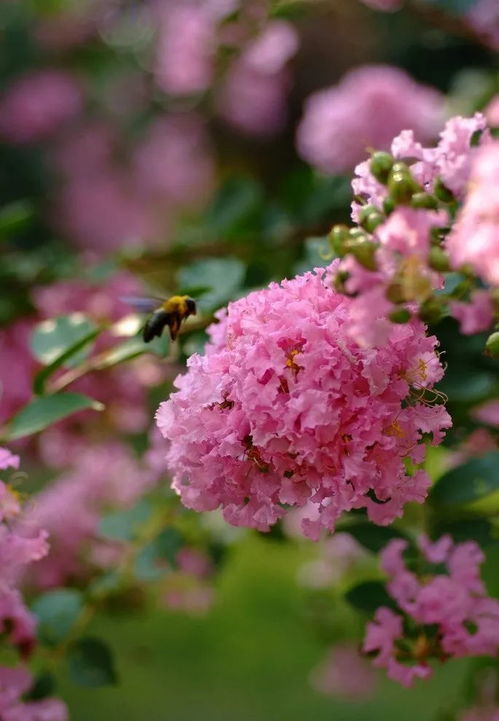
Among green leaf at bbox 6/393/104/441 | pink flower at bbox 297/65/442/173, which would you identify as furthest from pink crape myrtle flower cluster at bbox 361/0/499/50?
green leaf at bbox 6/393/104/441

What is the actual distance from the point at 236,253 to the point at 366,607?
22.9 inches

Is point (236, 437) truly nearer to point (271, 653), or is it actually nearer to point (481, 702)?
point (481, 702)

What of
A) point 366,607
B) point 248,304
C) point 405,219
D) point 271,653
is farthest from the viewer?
point 271,653

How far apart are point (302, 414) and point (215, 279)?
1.26ft

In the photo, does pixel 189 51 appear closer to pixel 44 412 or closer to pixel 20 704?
pixel 44 412

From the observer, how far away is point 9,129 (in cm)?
234

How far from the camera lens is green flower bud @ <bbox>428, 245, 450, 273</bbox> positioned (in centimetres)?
54

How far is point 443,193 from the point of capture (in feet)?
2.04

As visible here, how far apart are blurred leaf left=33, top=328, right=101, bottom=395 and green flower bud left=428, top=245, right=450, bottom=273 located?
1.39 ft

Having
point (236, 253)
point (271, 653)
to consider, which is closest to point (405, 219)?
point (236, 253)

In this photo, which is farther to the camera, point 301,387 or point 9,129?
point 9,129

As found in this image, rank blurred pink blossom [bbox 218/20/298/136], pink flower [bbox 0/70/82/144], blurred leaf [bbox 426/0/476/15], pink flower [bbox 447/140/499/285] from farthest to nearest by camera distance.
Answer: pink flower [bbox 0/70/82/144]
blurred pink blossom [bbox 218/20/298/136]
blurred leaf [bbox 426/0/476/15]
pink flower [bbox 447/140/499/285]

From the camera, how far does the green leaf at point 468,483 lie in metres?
0.90

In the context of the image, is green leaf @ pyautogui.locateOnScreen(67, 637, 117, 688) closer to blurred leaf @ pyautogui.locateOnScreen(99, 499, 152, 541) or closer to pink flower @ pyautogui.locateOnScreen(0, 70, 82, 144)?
blurred leaf @ pyautogui.locateOnScreen(99, 499, 152, 541)
